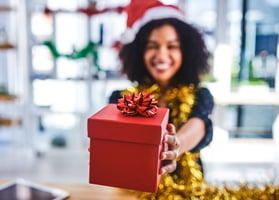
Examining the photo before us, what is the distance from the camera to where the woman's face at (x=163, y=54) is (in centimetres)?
80

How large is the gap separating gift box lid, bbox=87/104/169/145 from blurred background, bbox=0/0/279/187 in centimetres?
235

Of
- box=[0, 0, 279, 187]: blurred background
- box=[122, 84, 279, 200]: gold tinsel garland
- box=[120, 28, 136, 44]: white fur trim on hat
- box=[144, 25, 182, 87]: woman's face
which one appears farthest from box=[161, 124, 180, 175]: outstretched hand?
box=[0, 0, 279, 187]: blurred background

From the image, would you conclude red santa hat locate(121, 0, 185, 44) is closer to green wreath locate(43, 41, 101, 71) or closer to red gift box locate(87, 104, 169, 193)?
red gift box locate(87, 104, 169, 193)

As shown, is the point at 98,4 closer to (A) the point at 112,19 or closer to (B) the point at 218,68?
(A) the point at 112,19

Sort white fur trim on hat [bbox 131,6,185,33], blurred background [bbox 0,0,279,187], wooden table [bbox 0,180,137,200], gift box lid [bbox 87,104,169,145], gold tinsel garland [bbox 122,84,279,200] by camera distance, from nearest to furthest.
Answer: gift box lid [bbox 87,104,169,145] < gold tinsel garland [bbox 122,84,279,200] < white fur trim on hat [bbox 131,6,185,33] < wooden table [bbox 0,180,137,200] < blurred background [bbox 0,0,279,187]

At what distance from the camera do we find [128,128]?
19.3 inches

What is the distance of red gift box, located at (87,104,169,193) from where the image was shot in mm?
488

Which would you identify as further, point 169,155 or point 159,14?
→ point 159,14

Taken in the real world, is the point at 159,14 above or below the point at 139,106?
above

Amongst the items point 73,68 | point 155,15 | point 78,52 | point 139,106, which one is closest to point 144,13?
point 155,15

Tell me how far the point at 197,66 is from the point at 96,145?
45 cm

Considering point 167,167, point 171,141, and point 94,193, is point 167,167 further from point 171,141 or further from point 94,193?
point 94,193

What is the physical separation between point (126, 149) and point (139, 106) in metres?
0.07

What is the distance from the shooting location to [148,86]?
32.9 inches
